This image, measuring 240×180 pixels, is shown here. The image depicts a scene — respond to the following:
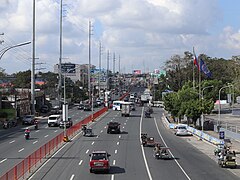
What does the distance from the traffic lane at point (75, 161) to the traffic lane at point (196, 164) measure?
643cm

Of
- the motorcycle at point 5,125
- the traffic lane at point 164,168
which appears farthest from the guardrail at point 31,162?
the motorcycle at point 5,125

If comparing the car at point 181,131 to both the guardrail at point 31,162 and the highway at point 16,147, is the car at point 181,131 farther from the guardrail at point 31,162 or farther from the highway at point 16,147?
the guardrail at point 31,162

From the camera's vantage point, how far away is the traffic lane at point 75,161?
29.0 meters

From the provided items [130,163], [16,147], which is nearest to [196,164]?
[130,163]

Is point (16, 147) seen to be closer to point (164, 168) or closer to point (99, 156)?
point (99, 156)

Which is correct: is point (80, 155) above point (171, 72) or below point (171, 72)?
below

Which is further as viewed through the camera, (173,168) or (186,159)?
(186,159)

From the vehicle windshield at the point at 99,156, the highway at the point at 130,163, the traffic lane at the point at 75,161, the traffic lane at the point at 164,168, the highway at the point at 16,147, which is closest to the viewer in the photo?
the traffic lane at the point at 75,161

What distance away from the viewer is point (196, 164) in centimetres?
3597

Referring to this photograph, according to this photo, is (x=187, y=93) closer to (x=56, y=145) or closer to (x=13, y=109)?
(x=13, y=109)

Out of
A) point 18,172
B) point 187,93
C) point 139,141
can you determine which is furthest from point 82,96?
Result: point 18,172

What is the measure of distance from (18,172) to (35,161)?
533cm

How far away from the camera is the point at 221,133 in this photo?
47.3m

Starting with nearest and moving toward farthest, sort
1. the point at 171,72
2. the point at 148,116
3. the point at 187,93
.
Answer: the point at 187,93, the point at 148,116, the point at 171,72
